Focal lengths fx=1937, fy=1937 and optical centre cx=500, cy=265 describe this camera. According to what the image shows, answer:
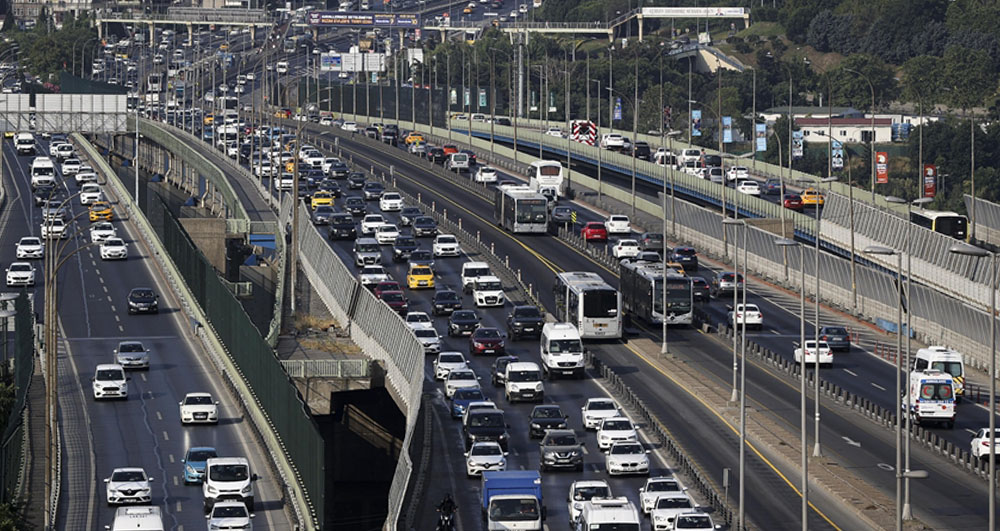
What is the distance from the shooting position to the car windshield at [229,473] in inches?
2356

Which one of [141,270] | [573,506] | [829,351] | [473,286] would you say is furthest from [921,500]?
[141,270]

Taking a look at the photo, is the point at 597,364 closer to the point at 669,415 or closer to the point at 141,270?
the point at 669,415

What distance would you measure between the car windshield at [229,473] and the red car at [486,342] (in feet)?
75.9

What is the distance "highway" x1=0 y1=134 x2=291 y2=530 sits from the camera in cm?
6169

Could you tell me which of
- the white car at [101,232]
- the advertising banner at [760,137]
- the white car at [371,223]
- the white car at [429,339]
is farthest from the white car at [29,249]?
the advertising banner at [760,137]

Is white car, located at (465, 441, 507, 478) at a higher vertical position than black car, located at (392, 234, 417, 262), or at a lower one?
lower

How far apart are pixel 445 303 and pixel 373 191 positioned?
46.3m

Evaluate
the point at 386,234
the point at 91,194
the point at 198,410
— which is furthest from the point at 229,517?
the point at 91,194

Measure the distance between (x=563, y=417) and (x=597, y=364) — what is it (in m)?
11.7

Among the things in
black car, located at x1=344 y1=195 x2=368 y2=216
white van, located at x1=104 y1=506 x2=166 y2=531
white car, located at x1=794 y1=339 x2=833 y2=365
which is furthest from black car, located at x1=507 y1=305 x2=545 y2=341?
black car, located at x1=344 y1=195 x2=368 y2=216

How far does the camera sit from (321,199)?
5172 inches

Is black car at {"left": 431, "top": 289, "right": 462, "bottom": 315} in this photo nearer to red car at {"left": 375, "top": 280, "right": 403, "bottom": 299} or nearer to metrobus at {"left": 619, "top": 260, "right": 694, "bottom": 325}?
red car at {"left": 375, "top": 280, "right": 403, "bottom": 299}

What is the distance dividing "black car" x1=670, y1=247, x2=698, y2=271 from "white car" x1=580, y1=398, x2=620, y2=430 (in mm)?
37187

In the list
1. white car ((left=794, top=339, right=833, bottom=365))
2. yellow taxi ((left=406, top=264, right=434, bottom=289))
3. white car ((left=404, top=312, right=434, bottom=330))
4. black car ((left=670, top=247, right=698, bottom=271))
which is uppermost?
black car ((left=670, top=247, right=698, bottom=271))
